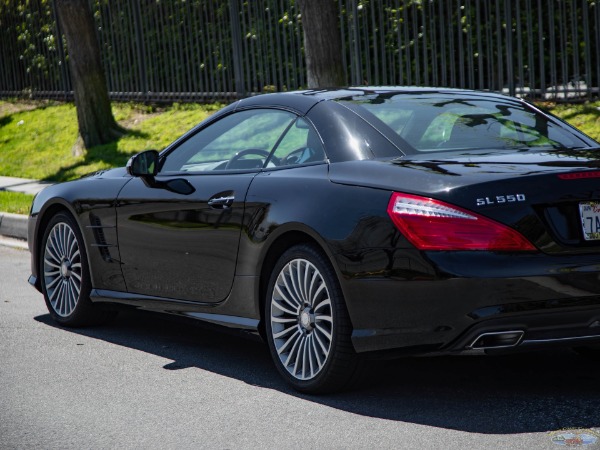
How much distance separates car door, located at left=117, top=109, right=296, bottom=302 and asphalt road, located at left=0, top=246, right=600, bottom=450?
1.44ft

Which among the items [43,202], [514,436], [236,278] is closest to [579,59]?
[43,202]

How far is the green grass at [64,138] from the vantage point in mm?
15594

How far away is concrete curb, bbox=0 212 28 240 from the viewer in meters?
11.9

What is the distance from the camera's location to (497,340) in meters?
4.60

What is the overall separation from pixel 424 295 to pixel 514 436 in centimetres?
64

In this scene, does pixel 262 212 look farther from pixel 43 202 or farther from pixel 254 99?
pixel 43 202

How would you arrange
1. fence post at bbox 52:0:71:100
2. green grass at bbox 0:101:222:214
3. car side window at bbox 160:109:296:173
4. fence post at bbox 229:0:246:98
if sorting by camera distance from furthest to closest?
fence post at bbox 52:0:71:100
fence post at bbox 229:0:246:98
green grass at bbox 0:101:222:214
car side window at bbox 160:109:296:173

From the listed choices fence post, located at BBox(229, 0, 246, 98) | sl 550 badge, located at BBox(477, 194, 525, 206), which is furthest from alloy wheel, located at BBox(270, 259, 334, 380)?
fence post, located at BBox(229, 0, 246, 98)

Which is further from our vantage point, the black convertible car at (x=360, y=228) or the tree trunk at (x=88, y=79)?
the tree trunk at (x=88, y=79)

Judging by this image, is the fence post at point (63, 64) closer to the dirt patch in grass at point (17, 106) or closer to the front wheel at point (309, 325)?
the dirt patch in grass at point (17, 106)

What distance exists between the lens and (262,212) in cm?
539

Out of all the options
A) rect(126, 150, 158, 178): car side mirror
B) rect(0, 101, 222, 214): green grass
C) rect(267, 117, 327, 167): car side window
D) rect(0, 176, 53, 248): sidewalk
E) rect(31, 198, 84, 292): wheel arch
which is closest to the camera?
rect(267, 117, 327, 167): car side window

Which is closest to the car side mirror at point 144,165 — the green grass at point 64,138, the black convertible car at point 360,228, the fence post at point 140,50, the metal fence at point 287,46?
the black convertible car at point 360,228

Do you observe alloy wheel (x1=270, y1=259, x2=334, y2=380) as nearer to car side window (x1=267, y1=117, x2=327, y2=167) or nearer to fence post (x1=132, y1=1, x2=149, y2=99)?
car side window (x1=267, y1=117, x2=327, y2=167)
